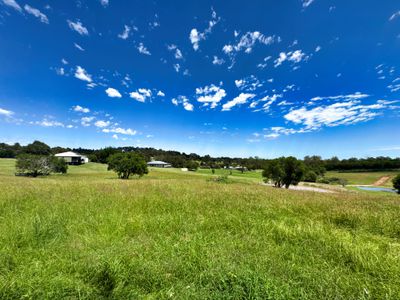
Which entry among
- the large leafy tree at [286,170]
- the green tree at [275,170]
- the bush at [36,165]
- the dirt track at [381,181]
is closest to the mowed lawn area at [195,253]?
the green tree at [275,170]

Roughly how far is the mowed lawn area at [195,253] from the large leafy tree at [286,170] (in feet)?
140

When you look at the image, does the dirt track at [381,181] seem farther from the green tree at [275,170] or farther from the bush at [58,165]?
the bush at [58,165]

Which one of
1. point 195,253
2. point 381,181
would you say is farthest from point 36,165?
point 381,181

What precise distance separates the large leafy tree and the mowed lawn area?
140ft

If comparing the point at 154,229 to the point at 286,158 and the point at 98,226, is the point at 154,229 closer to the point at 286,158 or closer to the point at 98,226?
the point at 98,226

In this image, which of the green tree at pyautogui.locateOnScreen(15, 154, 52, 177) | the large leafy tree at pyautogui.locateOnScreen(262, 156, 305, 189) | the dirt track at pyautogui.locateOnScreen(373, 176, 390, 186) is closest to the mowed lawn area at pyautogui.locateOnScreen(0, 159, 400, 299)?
the large leafy tree at pyautogui.locateOnScreen(262, 156, 305, 189)

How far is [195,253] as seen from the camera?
145 inches

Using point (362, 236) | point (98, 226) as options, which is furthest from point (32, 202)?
point (362, 236)

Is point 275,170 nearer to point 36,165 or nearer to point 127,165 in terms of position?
point 127,165

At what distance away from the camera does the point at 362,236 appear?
464cm

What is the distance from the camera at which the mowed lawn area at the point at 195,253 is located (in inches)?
107

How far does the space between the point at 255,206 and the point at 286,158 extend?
1737 inches

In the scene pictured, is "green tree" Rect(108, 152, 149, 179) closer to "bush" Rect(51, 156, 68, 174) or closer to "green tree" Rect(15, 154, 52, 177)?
"bush" Rect(51, 156, 68, 174)

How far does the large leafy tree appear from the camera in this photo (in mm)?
46125
